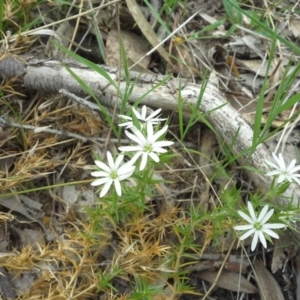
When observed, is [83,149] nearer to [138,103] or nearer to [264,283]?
[138,103]

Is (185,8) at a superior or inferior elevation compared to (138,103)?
superior

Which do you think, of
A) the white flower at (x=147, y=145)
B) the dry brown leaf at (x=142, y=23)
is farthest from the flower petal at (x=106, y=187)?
the dry brown leaf at (x=142, y=23)

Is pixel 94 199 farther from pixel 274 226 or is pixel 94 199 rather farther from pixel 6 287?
pixel 274 226

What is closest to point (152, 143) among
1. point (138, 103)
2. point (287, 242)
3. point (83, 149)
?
point (138, 103)

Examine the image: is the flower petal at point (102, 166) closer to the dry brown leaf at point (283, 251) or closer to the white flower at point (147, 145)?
the white flower at point (147, 145)

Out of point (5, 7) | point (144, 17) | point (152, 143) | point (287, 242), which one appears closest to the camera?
point (152, 143)


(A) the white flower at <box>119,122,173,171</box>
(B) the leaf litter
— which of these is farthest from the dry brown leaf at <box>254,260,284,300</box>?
(A) the white flower at <box>119,122,173,171</box>
